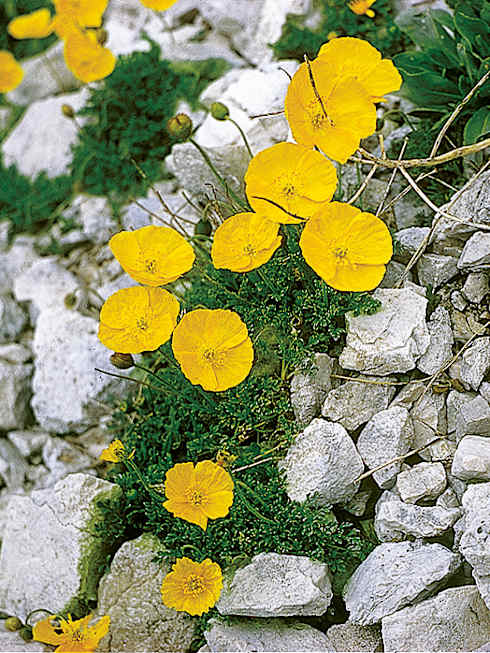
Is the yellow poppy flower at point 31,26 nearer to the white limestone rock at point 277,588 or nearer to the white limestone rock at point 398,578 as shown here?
the white limestone rock at point 277,588

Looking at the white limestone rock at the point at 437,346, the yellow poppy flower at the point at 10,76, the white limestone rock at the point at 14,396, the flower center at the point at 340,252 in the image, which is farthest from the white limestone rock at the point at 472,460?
the yellow poppy flower at the point at 10,76

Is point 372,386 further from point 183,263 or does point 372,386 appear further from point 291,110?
point 291,110

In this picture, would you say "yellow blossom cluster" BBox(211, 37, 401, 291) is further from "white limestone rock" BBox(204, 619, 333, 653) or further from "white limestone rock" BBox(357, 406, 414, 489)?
"white limestone rock" BBox(204, 619, 333, 653)

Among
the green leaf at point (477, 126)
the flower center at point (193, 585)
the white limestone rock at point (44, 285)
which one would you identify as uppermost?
the green leaf at point (477, 126)

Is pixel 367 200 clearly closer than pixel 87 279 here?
Yes

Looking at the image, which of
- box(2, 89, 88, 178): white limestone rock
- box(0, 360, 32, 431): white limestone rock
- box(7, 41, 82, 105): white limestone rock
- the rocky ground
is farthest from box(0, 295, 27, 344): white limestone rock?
box(7, 41, 82, 105): white limestone rock

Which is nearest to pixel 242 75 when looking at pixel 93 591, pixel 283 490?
pixel 283 490
